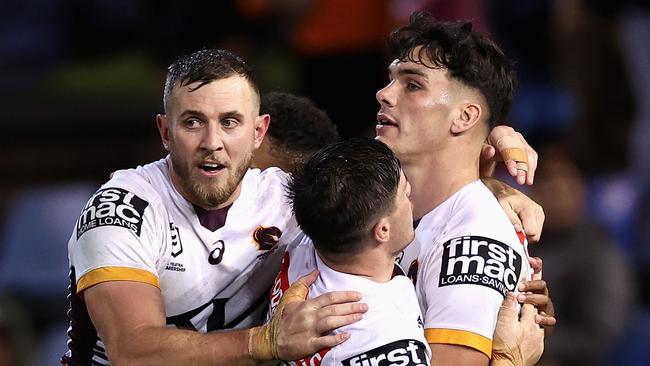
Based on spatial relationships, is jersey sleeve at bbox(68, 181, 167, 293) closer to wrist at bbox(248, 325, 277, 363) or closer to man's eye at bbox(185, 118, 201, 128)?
man's eye at bbox(185, 118, 201, 128)

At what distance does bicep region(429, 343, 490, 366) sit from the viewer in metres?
4.32

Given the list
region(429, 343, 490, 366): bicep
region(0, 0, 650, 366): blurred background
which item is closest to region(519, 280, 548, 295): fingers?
region(429, 343, 490, 366): bicep

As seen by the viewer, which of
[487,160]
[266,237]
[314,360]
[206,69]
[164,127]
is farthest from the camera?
[487,160]

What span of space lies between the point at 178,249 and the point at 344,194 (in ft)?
2.32

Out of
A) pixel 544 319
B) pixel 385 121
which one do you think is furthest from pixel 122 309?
pixel 544 319

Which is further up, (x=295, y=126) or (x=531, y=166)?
(x=295, y=126)

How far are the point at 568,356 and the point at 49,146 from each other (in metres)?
3.85

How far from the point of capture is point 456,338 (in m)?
4.34

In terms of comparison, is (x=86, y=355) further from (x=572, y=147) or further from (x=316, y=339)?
(x=572, y=147)

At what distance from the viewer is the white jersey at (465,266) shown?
4375 mm

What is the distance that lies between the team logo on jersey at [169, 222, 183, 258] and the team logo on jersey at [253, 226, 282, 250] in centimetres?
26

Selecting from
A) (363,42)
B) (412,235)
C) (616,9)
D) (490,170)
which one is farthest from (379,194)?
(616,9)

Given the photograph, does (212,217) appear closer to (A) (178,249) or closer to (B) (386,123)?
(A) (178,249)

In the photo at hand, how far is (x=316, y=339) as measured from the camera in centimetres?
413
